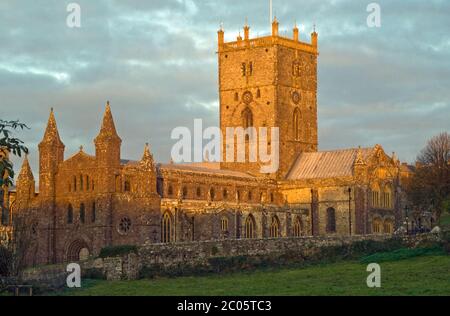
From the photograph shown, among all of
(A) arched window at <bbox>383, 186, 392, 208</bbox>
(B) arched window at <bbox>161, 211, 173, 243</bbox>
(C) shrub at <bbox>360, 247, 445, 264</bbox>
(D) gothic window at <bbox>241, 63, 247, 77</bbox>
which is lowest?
(C) shrub at <bbox>360, 247, 445, 264</bbox>

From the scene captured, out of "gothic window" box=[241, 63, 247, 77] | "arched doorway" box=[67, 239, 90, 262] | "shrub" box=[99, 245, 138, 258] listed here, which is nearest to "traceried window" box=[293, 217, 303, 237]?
"gothic window" box=[241, 63, 247, 77]

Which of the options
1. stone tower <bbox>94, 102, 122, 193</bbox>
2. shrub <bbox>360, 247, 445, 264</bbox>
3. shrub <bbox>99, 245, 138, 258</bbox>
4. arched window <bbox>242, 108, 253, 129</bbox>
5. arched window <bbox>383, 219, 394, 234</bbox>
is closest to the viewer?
shrub <bbox>360, 247, 445, 264</bbox>

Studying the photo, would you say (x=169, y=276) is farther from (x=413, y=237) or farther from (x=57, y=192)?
(x=57, y=192)

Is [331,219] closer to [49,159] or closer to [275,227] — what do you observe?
[275,227]

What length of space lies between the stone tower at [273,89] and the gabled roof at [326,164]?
129 centimetres

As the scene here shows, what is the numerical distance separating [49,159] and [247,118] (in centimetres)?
2918

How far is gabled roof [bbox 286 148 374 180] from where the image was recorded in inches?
3969

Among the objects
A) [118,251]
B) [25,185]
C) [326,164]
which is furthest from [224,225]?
[118,251]

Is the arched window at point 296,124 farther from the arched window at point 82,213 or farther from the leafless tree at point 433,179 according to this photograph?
the arched window at point 82,213

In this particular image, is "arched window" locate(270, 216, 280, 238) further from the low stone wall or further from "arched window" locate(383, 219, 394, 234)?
the low stone wall

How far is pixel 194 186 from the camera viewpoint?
92.6 meters

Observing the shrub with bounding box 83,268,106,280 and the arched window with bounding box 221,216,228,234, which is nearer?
the shrub with bounding box 83,268,106,280

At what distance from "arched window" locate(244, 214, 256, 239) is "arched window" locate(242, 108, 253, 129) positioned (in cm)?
1615
